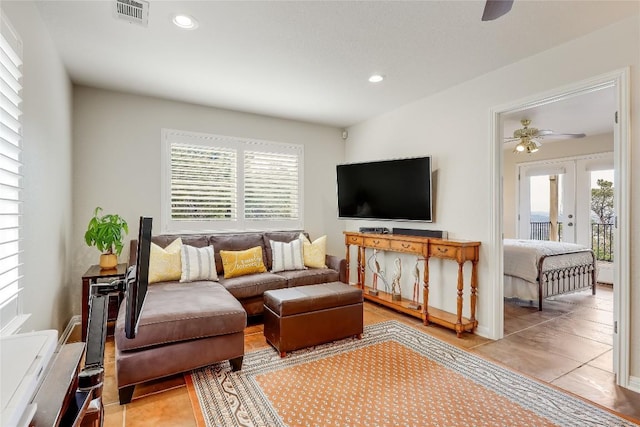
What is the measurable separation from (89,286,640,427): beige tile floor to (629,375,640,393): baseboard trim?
66 millimetres

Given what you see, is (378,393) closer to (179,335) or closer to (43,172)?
(179,335)

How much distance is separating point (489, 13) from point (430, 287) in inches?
117

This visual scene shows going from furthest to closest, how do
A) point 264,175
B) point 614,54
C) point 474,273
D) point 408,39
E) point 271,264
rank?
point 264,175 → point 271,264 → point 474,273 → point 408,39 → point 614,54

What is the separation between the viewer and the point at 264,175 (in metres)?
4.57

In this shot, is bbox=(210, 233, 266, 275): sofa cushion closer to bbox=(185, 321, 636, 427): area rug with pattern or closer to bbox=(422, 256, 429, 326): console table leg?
bbox=(185, 321, 636, 427): area rug with pattern

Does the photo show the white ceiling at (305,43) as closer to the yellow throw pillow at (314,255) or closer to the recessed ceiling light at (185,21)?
the recessed ceiling light at (185,21)

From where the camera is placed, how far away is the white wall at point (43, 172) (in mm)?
1949

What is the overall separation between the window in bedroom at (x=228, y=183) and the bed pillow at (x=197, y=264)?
64cm

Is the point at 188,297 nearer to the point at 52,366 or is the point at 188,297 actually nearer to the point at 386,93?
the point at 52,366

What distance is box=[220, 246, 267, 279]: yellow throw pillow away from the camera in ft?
11.8

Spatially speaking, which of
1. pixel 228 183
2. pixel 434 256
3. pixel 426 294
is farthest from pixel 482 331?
pixel 228 183

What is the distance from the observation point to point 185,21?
7.46ft

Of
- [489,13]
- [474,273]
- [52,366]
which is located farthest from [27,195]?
[474,273]

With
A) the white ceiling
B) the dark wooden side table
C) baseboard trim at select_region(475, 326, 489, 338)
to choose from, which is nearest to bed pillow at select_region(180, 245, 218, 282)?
the dark wooden side table
